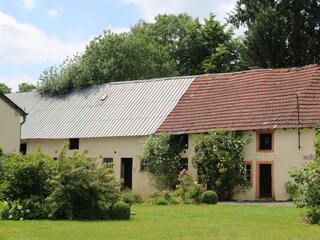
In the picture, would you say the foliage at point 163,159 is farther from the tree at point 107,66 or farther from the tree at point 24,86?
the tree at point 24,86

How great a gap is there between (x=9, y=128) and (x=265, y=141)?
13476 mm

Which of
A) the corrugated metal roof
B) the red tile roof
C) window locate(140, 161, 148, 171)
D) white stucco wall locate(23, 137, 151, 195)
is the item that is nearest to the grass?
the red tile roof

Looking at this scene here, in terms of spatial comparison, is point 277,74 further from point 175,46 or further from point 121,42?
point 175,46

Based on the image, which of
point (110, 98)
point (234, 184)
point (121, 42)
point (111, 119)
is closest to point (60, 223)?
point (234, 184)

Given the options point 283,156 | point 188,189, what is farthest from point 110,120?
point 283,156

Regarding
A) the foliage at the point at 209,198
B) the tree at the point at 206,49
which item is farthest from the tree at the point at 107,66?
the foliage at the point at 209,198

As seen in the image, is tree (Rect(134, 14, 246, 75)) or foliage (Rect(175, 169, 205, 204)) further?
tree (Rect(134, 14, 246, 75))

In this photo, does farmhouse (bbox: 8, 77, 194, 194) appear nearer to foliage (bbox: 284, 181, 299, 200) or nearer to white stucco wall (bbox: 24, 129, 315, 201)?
white stucco wall (bbox: 24, 129, 315, 201)

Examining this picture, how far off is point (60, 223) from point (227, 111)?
17.9 meters

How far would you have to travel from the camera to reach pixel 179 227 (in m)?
17.4

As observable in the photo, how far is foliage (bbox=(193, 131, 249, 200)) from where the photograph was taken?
31.9 metres

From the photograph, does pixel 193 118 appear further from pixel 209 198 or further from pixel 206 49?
pixel 206 49

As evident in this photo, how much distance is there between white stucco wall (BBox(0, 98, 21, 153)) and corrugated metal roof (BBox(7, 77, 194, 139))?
6233 mm

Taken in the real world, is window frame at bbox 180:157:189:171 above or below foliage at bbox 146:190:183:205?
above
